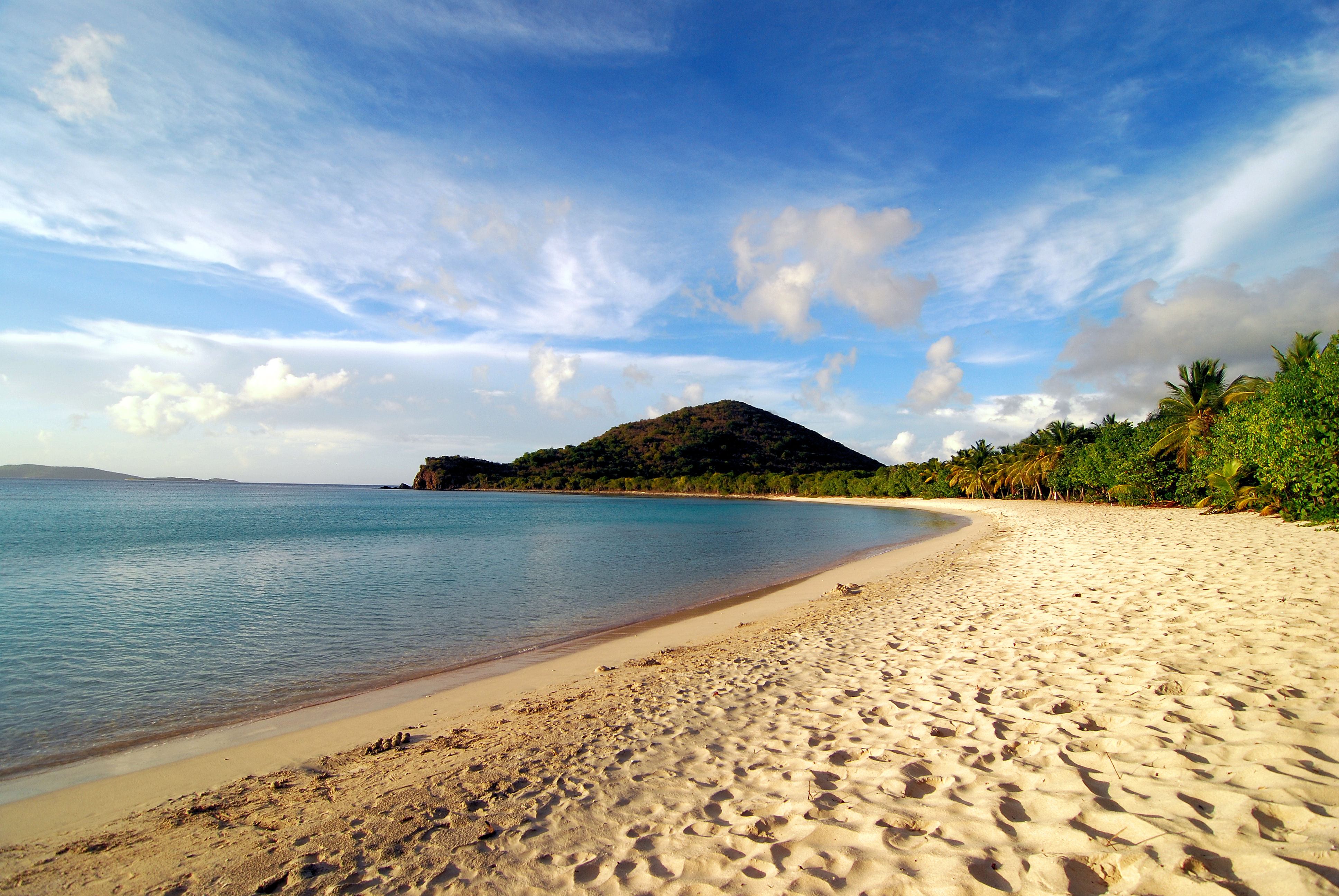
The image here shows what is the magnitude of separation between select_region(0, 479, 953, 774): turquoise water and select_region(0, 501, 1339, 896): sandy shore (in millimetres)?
2764

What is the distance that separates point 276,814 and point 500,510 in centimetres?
8017

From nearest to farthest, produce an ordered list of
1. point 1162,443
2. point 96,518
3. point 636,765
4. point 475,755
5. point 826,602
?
point 636,765
point 475,755
point 826,602
point 1162,443
point 96,518

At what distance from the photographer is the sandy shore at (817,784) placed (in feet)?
11.3

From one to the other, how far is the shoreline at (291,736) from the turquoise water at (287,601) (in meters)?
0.49

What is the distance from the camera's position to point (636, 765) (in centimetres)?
533

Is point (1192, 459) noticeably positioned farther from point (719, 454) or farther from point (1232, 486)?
point (719, 454)

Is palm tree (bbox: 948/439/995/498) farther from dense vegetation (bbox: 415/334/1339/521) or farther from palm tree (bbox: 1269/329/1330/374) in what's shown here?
palm tree (bbox: 1269/329/1330/374)

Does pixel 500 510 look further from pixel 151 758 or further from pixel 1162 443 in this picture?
pixel 151 758

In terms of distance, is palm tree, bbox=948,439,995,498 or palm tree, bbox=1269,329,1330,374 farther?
palm tree, bbox=948,439,995,498

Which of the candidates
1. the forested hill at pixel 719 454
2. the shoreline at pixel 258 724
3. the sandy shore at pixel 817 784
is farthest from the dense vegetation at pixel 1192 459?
the forested hill at pixel 719 454

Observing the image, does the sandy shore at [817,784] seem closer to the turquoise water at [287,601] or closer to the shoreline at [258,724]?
the shoreline at [258,724]

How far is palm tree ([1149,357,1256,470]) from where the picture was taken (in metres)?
36.0

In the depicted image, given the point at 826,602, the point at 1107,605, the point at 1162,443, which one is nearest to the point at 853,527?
the point at 1162,443

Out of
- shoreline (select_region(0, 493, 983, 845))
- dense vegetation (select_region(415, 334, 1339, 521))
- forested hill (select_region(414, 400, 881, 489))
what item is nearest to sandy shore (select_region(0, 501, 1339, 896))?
shoreline (select_region(0, 493, 983, 845))
